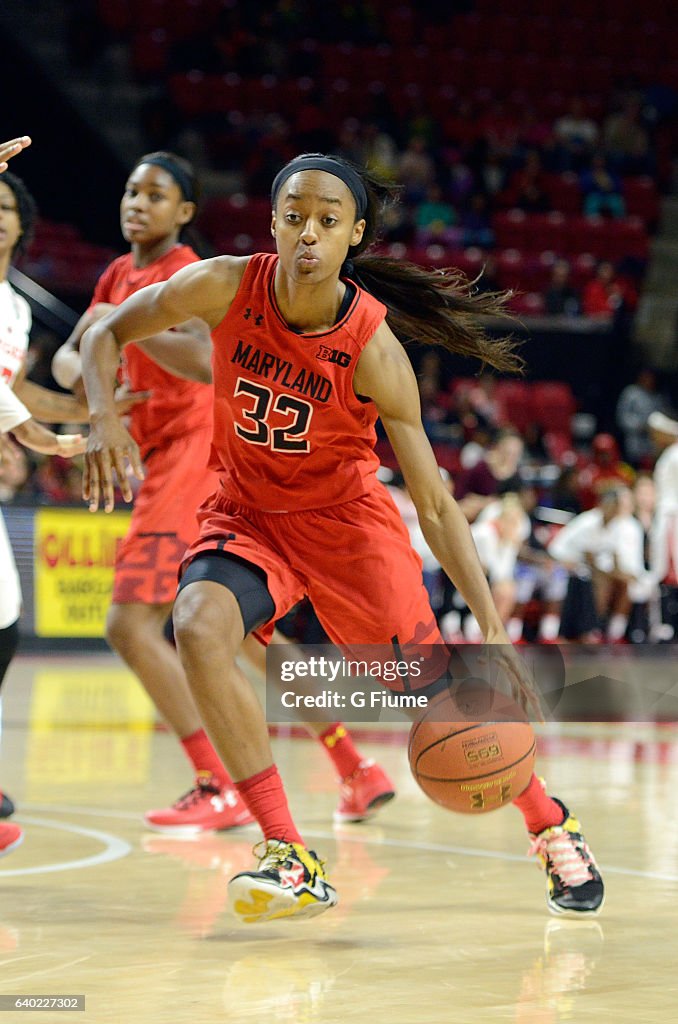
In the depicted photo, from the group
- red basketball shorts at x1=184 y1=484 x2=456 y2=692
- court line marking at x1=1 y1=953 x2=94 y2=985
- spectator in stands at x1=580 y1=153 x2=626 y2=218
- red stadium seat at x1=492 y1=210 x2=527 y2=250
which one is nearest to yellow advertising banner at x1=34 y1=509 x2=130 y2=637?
red stadium seat at x1=492 y1=210 x2=527 y2=250

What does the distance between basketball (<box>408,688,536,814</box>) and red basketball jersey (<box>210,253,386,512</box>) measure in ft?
2.35

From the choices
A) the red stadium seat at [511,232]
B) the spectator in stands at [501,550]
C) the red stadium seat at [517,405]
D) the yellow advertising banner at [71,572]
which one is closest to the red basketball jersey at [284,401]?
the spectator in stands at [501,550]

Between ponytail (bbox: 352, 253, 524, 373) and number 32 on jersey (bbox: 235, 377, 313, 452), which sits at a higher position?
ponytail (bbox: 352, 253, 524, 373)

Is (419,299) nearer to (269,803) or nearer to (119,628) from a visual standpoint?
(269,803)

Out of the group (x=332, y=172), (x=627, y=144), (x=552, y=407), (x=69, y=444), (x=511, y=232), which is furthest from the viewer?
(x=627, y=144)

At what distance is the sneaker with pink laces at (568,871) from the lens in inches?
160

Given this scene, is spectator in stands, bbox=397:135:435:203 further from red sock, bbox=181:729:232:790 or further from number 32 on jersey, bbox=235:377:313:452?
number 32 on jersey, bbox=235:377:313:452

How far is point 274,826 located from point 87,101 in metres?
17.6

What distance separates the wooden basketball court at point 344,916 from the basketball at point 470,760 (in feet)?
1.13

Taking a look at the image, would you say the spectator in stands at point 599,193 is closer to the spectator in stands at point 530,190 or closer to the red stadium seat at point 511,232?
the spectator in stands at point 530,190

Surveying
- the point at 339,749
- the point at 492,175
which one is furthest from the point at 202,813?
the point at 492,175

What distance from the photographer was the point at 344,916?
405 centimetres

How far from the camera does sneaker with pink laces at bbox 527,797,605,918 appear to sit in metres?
4.05

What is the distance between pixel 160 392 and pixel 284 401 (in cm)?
166
